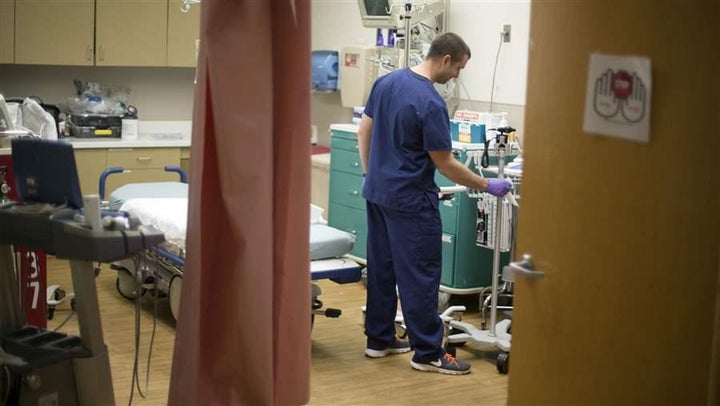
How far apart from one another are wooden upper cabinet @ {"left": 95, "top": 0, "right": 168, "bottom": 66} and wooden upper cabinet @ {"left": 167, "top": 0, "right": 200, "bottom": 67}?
0.04 metres

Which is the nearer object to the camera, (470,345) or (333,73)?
(470,345)

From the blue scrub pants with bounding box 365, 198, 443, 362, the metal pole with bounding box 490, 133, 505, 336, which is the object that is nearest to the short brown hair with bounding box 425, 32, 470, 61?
Answer: the metal pole with bounding box 490, 133, 505, 336

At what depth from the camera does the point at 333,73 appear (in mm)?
7227

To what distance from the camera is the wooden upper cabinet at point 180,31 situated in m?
7.31

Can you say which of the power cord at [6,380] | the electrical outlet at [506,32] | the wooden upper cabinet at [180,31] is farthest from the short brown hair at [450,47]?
the wooden upper cabinet at [180,31]

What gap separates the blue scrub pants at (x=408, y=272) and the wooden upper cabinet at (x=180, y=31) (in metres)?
3.18

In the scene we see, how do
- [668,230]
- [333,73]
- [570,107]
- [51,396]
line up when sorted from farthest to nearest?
[333,73], [51,396], [570,107], [668,230]

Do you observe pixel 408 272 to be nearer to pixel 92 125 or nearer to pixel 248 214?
pixel 248 214

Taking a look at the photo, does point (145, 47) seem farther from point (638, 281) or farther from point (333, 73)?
point (638, 281)

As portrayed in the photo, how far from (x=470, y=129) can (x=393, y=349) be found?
4.47ft

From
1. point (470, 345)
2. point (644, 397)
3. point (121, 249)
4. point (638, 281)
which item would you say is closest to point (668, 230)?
point (638, 281)

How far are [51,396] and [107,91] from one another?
471 cm

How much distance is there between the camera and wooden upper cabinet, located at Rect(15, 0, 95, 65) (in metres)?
6.85

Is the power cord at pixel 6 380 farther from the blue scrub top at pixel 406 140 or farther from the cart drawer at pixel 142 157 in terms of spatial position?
the cart drawer at pixel 142 157
